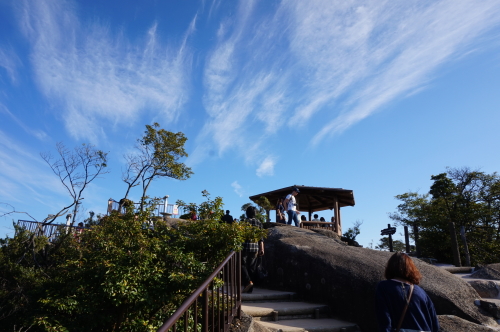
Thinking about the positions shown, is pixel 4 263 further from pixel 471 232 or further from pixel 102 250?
pixel 471 232

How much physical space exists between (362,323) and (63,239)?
26.8 feet

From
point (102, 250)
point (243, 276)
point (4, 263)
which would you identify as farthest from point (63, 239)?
point (243, 276)

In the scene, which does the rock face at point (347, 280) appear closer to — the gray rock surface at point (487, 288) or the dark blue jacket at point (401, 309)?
the gray rock surface at point (487, 288)

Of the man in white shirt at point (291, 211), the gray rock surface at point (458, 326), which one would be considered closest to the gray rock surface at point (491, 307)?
the gray rock surface at point (458, 326)

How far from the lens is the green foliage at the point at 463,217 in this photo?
56.1 feet

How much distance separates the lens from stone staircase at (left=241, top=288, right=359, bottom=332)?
501 cm

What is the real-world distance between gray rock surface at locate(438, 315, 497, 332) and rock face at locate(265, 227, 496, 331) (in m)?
0.46

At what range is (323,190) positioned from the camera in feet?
53.6

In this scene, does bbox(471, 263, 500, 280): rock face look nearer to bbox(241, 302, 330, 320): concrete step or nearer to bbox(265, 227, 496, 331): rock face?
bbox(265, 227, 496, 331): rock face

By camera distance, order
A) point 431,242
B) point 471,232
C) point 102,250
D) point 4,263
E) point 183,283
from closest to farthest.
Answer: point 183,283 → point 102,250 → point 4,263 → point 431,242 → point 471,232

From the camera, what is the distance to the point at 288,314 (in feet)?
18.2

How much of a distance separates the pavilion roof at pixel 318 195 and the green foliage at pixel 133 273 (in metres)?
10.7

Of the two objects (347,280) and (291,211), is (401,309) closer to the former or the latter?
(347,280)

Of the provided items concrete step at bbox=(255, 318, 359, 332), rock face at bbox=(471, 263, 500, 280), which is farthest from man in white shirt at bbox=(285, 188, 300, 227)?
concrete step at bbox=(255, 318, 359, 332)
